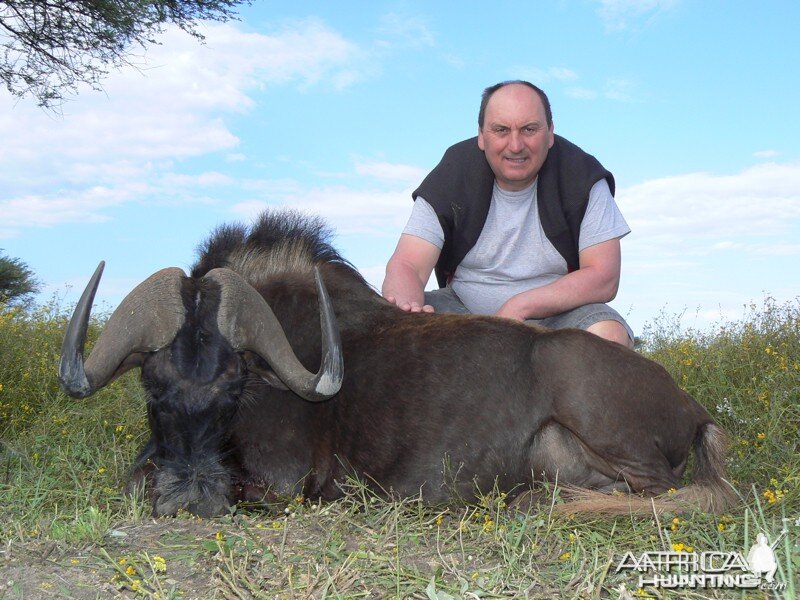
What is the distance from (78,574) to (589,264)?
159 inches

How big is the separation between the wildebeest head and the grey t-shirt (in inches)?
92.0

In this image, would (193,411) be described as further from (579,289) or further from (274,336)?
(579,289)

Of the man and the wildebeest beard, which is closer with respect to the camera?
the wildebeest beard

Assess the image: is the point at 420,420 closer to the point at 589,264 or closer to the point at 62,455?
the point at 589,264

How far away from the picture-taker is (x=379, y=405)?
13.5ft

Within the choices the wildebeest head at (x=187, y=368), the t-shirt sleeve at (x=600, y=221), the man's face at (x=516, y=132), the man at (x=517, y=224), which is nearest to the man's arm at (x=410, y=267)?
the man at (x=517, y=224)

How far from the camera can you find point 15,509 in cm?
419

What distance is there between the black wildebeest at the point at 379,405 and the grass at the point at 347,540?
189mm

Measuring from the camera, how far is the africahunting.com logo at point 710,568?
264cm

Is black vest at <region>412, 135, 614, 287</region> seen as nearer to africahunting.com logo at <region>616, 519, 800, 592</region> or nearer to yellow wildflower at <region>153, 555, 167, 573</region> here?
africahunting.com logo at <region>616, 519, 800, 592</region>

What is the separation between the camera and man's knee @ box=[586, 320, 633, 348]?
5.40 m

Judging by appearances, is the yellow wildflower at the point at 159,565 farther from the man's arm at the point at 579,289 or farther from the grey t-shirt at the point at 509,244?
the grey t-shirt at the point at 509,244

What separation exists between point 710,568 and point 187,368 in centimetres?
249

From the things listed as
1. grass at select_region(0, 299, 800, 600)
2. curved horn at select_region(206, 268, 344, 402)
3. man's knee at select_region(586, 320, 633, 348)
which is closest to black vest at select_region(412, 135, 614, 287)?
man's knee at select_region(586, 320, 633, 348)
